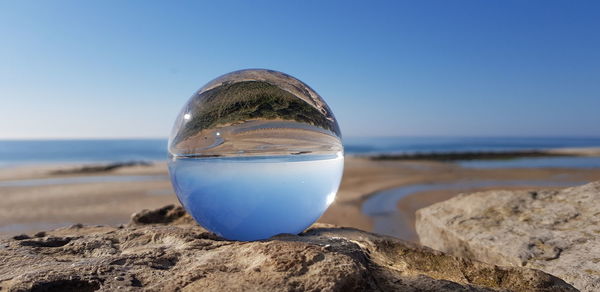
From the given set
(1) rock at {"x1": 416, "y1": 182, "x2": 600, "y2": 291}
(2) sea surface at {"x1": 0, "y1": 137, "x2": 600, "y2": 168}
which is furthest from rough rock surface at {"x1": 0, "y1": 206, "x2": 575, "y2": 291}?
(2) sea surface at {"x1": 0, "y1": 137, "x2": 600, "y2": 168}

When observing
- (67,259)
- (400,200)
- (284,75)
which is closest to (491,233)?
(284,75)

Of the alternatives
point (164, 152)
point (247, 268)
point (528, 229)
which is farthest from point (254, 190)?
point (164, 152)

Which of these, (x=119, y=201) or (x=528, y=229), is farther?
(x=119, y=201)

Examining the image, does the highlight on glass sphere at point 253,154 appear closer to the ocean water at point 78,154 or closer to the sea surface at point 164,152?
the sea surface at point 164,152

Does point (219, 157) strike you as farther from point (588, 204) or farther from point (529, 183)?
point (529, 183)

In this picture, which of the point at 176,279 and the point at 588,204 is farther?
the point at 588,204

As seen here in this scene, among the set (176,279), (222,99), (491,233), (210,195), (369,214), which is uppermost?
(222,99)

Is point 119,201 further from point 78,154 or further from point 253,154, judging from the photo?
point 78,154
